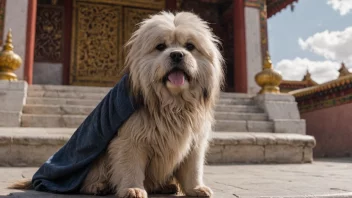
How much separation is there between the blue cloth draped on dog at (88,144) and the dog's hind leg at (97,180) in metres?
0.04

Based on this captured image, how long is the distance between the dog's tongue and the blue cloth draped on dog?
0.90 ft

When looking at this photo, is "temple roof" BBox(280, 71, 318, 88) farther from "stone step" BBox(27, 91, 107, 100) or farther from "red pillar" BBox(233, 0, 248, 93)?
"stone step" BBox(27, 91, 107, 100)

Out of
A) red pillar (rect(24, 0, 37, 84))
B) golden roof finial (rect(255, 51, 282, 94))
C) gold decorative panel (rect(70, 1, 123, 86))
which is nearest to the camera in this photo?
golden roof finial (rect(255, 51, 282, 94))

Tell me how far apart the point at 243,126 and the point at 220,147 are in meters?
1.27

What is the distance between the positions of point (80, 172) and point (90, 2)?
894 centimetres

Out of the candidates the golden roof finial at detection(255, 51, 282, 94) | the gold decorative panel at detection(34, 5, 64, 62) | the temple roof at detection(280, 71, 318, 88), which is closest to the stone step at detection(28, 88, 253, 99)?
the golden roof finial at detection(255, 51, 282, 94)

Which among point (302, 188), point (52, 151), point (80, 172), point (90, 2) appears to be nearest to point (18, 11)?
point (90, 2)

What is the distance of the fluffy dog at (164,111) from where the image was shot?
2225 millimetres

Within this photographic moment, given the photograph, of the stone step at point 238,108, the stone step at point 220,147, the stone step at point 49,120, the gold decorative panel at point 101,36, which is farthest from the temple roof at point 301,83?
the stone step at point 49,120

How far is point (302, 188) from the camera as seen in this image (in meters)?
2.72

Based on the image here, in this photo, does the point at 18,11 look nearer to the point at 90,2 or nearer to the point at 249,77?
the point at 90,2

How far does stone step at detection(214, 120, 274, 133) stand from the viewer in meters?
6.07

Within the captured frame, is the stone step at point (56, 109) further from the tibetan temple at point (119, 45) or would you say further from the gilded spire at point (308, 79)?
the gilded spire at point (308, 79)

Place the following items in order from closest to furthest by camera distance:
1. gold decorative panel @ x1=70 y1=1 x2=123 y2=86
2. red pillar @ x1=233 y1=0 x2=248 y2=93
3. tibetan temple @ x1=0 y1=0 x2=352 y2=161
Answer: tibetan temple @ x1=0 y1=0 x2=352 y2=161 < red pillar @ x1=233 y1=0 x2=248 y2=93 < gold decorative panel @ x1=70 y1=1 x2=123 y2=86
